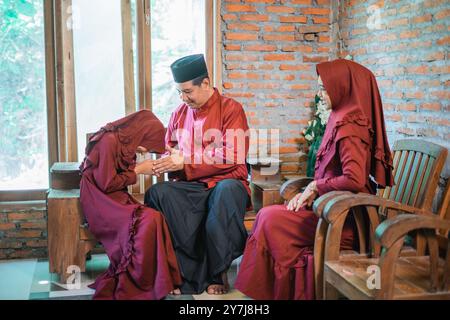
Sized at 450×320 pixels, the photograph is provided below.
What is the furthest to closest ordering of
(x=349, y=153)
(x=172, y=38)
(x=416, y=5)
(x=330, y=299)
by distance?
(x=172, y=38), (x=416, y=5), (x=349, y=153), (x=330, y=299)

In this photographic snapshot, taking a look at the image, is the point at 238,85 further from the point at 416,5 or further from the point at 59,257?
the point at 59,257

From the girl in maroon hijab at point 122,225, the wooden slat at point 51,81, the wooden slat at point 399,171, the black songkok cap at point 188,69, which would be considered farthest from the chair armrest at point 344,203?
the wooden slat at point 51,81

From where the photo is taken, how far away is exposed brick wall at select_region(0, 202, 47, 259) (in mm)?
4344

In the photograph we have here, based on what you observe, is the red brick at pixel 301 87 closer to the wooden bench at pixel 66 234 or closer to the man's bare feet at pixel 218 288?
the man's bare feet at pixel 218 288

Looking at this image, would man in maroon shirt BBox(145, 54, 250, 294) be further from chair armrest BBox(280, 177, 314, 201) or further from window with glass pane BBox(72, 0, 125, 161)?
window with glass pane BBox(72, 0, 125, 161)

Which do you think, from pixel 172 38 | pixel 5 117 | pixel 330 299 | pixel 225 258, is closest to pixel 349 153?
pixel 330 299

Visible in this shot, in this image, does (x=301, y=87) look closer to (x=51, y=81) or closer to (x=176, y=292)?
(x=51, y=81)

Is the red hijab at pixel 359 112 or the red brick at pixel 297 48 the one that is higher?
the red brick at pixel 297 48

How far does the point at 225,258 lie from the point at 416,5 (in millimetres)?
2047

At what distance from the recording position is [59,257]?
366 centimetres

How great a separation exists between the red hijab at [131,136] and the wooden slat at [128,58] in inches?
34.0

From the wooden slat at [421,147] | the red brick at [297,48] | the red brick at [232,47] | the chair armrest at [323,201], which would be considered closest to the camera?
the chair armrest at [323,201]

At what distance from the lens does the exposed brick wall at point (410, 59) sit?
3461 mm

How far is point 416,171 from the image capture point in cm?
331
